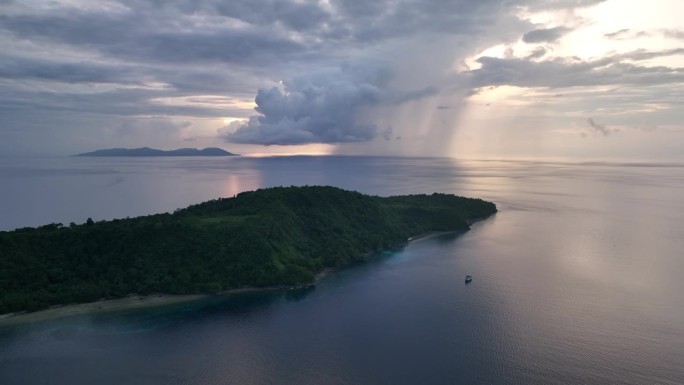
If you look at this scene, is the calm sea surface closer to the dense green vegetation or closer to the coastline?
the coastline

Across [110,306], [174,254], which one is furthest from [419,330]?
[110,306]

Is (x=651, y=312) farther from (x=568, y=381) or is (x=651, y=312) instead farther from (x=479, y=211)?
(x=479, y=211)

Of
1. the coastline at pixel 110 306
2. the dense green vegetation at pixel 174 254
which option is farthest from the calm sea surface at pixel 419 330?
the dense green vegetation at pixel 174 254

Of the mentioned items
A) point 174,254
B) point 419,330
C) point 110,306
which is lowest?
point 419,330

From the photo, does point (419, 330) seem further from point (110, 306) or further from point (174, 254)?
point (110, 306)

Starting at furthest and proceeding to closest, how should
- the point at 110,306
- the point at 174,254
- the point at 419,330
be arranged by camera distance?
the point at 174,254 < the point at 110,306 < the point at 419,330

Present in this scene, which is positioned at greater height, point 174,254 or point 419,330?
point 174,254

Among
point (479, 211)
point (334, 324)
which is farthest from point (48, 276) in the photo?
point (479, 211)

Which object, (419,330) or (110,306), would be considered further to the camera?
(110,306)
